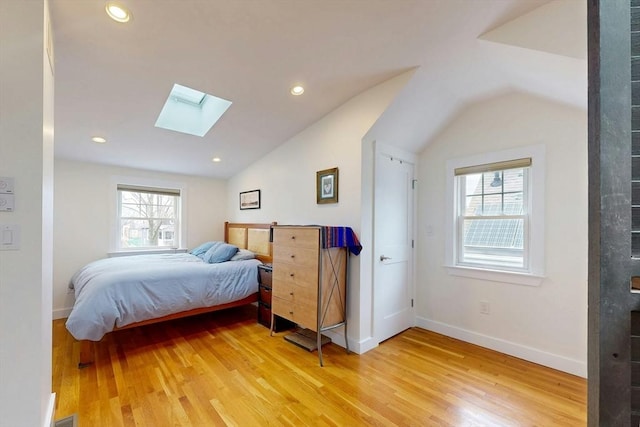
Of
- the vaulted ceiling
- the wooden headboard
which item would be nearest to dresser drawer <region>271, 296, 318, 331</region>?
the wooden headboard

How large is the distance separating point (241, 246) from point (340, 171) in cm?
246

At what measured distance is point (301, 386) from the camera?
2.06 metres

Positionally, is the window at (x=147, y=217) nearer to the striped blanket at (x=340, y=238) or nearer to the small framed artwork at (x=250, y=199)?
the small framed artwork at (x=250, y=199)

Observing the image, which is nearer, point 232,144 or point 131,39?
point 131,39

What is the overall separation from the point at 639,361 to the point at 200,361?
2.78 meters

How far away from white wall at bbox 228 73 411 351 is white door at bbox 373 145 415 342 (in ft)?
0.75

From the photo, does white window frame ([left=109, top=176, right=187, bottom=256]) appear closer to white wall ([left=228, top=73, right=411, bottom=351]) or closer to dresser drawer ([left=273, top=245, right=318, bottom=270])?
white wall ([left=228, top=73, right=411, bottom=351])

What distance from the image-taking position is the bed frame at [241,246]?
2358 mm

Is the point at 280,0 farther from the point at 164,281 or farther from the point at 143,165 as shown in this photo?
the point at 143,165

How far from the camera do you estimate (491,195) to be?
281 centimetres

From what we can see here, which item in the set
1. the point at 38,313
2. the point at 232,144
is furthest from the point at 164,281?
the point at 232,144

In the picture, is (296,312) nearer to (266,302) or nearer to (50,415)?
(266,302)

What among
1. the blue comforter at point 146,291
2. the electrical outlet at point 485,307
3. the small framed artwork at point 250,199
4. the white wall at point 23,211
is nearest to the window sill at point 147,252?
the blue comforter at point 146,291

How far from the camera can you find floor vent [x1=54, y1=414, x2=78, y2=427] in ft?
5.32
